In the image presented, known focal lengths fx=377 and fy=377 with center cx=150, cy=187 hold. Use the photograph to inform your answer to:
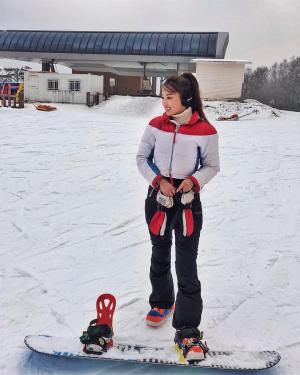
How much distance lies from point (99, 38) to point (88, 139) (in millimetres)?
20588

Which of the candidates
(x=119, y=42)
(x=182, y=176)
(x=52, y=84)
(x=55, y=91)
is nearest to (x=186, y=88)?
(x=182, y=176)

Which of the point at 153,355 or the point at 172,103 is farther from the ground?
the point at 172,103

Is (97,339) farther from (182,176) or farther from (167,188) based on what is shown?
(182,176)

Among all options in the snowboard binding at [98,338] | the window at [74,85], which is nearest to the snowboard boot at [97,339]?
the snowboard binding at [98,338]

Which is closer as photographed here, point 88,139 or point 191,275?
point 191,275

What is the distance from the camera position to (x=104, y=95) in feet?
93.9

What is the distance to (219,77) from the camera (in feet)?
80.9

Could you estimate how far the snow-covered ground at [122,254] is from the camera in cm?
286

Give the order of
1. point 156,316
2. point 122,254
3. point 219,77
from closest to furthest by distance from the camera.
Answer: point 156,316 → point 122,254 → point 219,77

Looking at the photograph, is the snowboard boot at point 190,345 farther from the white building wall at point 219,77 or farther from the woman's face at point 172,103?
the white building wall at point 219,77

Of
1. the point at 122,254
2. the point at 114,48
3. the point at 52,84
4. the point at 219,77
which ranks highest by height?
the point at 114,48

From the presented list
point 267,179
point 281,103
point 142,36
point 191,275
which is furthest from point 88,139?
point 281,103

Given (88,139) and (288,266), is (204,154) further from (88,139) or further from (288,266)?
(88,139)

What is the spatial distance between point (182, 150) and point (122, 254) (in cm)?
221
